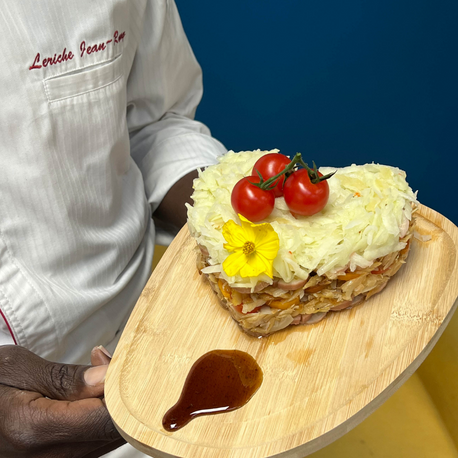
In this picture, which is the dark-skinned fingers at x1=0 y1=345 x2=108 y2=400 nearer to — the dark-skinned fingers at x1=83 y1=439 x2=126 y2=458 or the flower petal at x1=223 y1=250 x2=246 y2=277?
the dark-skinned fingers at x1=83 y1=439 x2=126 y2=458

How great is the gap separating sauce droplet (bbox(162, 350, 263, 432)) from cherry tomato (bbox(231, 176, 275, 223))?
37cm

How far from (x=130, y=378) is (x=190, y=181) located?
2.43 ft

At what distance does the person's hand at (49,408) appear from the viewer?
3.80ft

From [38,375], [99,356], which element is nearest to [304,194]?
[99,356]

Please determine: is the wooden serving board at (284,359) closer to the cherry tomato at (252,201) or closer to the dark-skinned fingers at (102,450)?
the dark-skinned fingers at (102,450)

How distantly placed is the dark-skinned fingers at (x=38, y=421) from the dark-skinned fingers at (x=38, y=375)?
0.09 ft

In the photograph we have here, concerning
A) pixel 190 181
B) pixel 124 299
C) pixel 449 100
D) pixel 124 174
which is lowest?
pixel 449 100

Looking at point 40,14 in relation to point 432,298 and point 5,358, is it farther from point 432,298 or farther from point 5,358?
point 432,298

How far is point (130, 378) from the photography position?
1346 mm

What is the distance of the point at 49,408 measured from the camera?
46.2 inches

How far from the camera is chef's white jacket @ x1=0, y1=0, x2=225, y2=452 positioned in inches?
51.8

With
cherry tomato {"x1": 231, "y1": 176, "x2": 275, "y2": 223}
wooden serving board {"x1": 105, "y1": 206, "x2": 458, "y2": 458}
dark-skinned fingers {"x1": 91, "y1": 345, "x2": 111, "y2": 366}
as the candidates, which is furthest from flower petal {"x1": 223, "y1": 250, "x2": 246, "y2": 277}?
dark-skinned fingers {"x1": 91, "y1": 345, "x2": 111, "y2": 366}

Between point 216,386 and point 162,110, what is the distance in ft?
3.48

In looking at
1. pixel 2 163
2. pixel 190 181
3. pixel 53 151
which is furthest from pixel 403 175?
pixel 2 163
